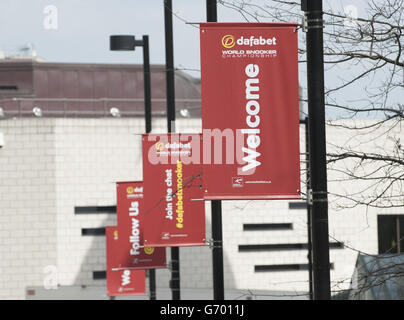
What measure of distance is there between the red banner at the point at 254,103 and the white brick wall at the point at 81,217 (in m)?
38.6

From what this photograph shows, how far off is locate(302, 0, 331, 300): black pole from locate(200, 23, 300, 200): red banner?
497 mm

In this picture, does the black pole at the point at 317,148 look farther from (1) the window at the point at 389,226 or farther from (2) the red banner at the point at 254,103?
(1) the window at the point at 389,226

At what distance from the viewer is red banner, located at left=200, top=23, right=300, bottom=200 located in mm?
10703

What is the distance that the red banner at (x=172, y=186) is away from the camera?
1906cm

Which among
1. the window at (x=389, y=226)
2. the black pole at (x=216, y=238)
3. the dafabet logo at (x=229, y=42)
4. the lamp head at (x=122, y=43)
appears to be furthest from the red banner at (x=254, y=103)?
the window at (x=389, y=226)

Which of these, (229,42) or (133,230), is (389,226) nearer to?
(133,230)

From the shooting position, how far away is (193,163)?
19359 millimetres

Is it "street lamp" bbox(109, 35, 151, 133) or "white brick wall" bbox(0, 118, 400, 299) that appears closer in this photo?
"street lamp" bbox(109, 35, 151, 133)

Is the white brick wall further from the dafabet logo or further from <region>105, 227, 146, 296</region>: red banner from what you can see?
the dafabet logo

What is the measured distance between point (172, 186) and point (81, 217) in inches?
1256

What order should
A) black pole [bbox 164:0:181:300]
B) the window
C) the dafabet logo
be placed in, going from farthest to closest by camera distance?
1. the window
2. black pole [bbox 164:0:181:300]
3. the dafabet logo

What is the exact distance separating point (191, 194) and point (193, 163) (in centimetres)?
55

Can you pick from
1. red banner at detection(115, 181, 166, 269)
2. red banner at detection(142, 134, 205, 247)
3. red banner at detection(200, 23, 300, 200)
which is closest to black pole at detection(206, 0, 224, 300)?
red banner at detection(142, 134, 205, 247)

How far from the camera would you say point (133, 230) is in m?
27.5
